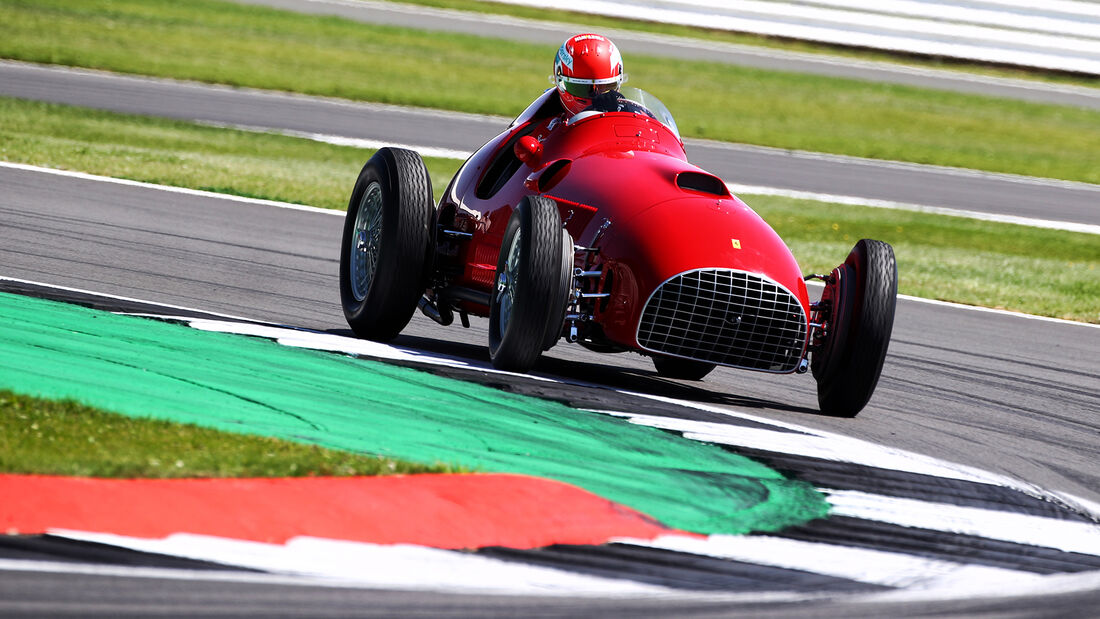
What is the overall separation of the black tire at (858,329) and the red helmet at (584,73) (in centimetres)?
191

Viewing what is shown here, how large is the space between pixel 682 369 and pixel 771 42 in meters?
25.9

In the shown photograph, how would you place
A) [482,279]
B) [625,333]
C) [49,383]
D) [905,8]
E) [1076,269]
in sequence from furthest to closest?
[905,8]
[1076,269]
[482,279]
[625,333]
[49,383]

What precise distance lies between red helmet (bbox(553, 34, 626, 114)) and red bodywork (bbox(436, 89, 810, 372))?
0.49 feet

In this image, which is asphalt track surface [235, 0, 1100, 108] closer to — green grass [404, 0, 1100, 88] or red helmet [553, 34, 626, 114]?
green grass [404, 0, 1100, 88]

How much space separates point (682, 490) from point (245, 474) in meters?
1.52

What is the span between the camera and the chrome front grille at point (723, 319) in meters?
7.26

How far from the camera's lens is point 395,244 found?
8.40 meters

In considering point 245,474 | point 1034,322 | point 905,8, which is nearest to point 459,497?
point 245,474

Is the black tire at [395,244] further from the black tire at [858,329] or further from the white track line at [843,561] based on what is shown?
the white track line at [843,561]

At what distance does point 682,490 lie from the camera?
5.49 meters

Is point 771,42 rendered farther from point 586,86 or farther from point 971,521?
point 971,521

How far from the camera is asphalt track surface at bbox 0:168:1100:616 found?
156 inches

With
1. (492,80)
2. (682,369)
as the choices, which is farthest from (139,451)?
(492,80)

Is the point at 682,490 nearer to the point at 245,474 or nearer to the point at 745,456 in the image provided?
the point at 745,456
